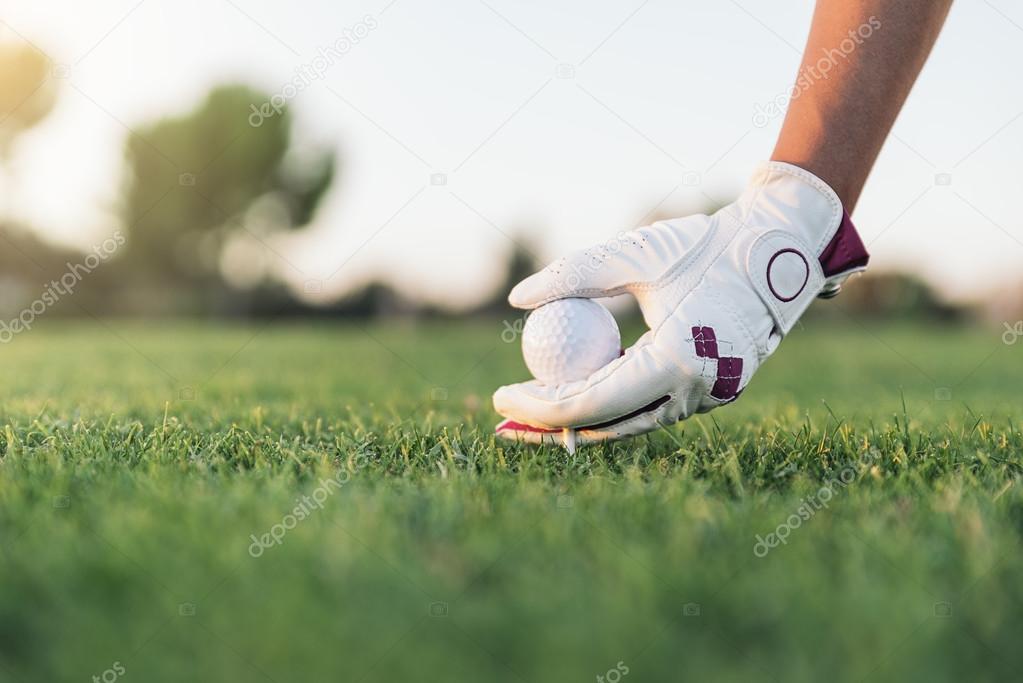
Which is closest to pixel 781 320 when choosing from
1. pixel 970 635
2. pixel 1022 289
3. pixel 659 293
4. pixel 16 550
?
pixel 659 293

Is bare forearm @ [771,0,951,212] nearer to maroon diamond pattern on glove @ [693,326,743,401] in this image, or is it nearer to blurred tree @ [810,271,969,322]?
maroon diamond pattern on glove @ [693,326,743,401]

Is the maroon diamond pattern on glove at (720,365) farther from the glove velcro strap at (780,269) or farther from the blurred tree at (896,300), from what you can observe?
the blurred tree at (896,300)

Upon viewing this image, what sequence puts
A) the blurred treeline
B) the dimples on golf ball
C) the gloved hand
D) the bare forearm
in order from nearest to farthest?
the bare forearm
the gloved hand
the dimples on golf ball
the blurred treeline

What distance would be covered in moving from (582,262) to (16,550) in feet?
4.94

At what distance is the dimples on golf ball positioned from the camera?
7.73ft

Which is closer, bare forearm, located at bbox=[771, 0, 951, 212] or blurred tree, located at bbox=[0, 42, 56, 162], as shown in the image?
bare forearm, located at bbox=[771, 0, 951, 212]

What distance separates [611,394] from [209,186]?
3026 centimetres

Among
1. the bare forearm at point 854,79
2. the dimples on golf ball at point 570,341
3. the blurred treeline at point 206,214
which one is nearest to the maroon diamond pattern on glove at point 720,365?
the dimples on golf ball at point 570,341

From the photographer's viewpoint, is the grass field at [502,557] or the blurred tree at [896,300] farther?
the blurred tree at [896,300]

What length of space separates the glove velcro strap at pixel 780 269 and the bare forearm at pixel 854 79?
193 mm

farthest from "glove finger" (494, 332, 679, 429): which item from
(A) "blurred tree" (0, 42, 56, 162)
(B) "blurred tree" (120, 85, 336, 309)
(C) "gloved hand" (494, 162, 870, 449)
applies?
(B) "blurred tree" (120, 85, 336, 309)

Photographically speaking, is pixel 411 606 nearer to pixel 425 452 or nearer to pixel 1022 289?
pixel 425 452

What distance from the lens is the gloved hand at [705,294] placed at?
7.17 ft

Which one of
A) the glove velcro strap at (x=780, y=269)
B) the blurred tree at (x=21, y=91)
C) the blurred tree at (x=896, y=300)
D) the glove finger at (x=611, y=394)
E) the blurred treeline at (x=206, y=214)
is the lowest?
the blurred treeline at (x=206, y=214)
